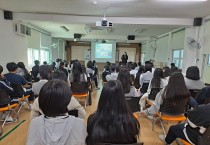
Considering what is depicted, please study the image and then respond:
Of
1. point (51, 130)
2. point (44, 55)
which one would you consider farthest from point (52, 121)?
point (44, 55)

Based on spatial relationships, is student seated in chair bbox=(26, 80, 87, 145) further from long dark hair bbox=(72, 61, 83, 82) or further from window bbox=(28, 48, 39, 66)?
window bbox=(28, 48, 39, 66)

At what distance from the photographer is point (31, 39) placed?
811 cm

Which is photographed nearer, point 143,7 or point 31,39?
point 143,7

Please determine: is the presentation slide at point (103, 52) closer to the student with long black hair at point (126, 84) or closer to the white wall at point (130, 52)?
the white wall at point (130, 52)

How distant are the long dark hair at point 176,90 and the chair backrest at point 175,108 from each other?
0.18 ft

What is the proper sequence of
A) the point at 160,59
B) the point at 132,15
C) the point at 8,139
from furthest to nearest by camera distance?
the point at 160,59
the point at 132,15
the point at 8,139

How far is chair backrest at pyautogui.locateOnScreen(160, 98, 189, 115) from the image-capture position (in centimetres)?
246

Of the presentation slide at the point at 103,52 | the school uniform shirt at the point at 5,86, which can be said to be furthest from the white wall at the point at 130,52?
the school uniform shirt at the point at 5,86

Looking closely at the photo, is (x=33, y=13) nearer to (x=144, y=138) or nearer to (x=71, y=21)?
(x=71, y=21)

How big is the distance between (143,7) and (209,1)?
1601 mm

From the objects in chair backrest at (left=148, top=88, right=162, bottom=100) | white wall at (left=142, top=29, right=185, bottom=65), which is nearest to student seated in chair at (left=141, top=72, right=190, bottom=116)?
chair backrest at (left=148, top=88, right=162, bottom=100)

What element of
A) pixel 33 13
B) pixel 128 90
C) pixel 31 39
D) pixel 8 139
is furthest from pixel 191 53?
pixel 31 39

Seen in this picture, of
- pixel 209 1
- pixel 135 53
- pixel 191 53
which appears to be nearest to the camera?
pixel 209 1

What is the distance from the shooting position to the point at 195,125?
1620mm
